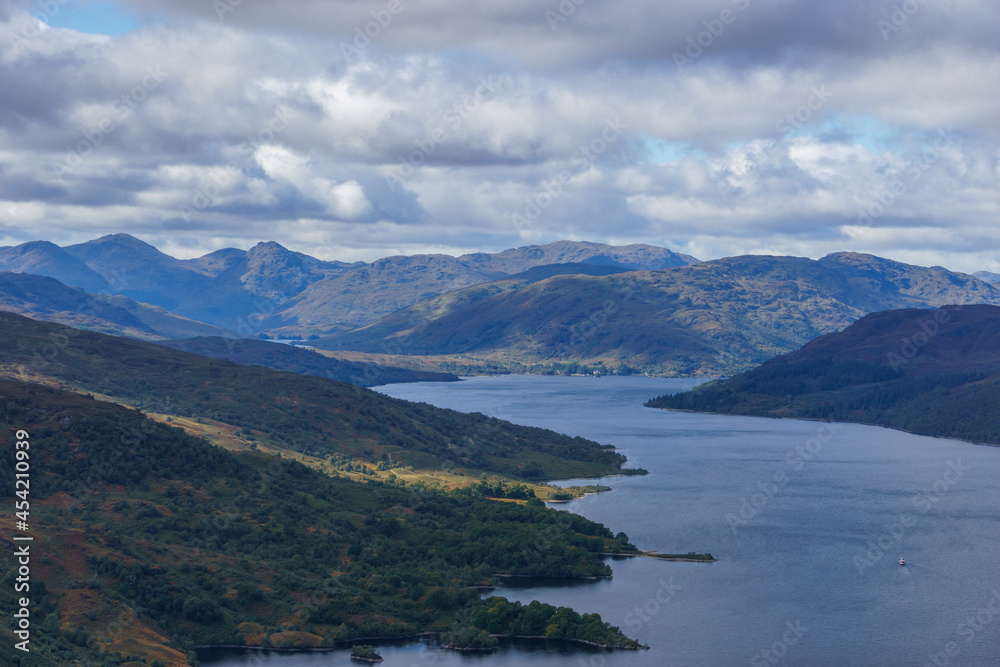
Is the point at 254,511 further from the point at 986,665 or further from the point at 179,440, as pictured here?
the point at 986,665

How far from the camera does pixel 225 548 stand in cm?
12775

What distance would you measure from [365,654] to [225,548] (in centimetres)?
3255

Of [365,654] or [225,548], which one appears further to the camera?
[225,548]

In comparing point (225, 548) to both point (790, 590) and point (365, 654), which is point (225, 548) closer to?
point (365, 654)

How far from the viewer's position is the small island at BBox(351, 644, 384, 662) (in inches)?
4129

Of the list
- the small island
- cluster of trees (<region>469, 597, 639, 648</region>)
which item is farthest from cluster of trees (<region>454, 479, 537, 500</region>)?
the small island

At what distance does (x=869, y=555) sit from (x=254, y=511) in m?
95.8

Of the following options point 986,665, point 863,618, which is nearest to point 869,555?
point 863,618

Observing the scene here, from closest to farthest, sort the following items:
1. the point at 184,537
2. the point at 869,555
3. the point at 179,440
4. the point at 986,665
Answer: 1. the point at 986,665
2. the point at 184,537
3. the point at 869,555
4. the point at 179,440

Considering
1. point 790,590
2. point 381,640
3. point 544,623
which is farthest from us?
point 790,590

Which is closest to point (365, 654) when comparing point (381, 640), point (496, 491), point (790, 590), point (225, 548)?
point (381, 640)

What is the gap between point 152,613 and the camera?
10531 centimetres

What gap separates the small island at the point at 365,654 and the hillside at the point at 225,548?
16.2 feet

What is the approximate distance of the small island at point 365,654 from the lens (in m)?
105
